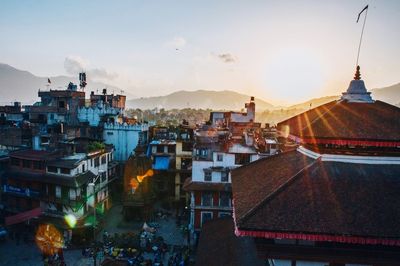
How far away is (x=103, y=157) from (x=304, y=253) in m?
39.8

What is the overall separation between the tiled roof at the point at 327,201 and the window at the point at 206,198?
78.9 feet

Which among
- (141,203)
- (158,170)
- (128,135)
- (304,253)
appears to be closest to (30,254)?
(141,203)

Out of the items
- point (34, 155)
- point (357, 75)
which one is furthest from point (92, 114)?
point (357, 75)

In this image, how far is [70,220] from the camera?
38125 mm

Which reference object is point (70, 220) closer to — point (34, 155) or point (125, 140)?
point (34, 155)

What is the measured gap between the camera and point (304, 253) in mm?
12406

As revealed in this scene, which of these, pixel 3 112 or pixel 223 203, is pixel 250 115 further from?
pixel 3 112

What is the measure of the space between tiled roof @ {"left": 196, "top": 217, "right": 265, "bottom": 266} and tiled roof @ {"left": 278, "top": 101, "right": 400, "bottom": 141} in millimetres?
7598

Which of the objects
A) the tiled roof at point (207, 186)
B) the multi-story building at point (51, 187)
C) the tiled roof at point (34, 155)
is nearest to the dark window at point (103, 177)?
the multi-story building at point (51, 187)

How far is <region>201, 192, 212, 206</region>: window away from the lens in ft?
126

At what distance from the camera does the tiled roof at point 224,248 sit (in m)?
18.1

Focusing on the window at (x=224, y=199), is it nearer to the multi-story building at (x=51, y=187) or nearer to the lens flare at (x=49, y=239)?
the multi-story building at (x=51, y=187)

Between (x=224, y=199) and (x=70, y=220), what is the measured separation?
19.0 meters

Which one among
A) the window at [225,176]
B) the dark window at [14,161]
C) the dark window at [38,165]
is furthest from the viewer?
the dark window at [14,161]
